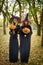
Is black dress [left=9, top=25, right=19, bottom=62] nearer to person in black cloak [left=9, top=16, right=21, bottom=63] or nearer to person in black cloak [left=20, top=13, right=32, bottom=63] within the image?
person in black cloak [left=9, top=16, right=21, bottom=63]

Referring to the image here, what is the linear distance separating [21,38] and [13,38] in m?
0.23

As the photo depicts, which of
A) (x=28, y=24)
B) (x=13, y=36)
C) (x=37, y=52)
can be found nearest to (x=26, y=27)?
(x=28, y=24)

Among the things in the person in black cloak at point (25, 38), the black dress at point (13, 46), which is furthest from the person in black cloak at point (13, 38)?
the person in black cloak at point (25, 38)

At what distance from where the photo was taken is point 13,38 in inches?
234

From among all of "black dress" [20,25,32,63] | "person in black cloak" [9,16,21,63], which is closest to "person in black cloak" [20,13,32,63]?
"black dress" [20,25,32,63]

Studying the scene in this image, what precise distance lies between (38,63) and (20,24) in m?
1.37

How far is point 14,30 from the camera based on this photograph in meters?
5.82

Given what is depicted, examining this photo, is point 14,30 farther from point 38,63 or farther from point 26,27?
point 38,63

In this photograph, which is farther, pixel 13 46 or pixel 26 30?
pixel 13 46

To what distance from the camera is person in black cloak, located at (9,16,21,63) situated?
5.76 m

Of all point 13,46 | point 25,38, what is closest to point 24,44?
point 25,38

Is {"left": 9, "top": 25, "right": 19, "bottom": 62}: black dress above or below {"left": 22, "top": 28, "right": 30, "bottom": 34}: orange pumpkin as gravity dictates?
below

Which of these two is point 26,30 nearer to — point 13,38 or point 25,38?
point 25,38

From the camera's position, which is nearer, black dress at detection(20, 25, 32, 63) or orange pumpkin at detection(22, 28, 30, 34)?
orange pumpkin at detection(22, 28, 30, 34)
